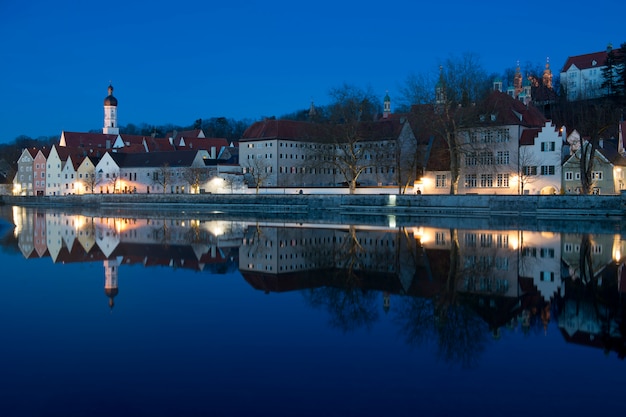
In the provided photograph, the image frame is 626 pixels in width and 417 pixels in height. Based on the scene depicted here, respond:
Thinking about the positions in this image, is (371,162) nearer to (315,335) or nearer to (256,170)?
(256,170)

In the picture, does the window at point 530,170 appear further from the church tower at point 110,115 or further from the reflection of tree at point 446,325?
the church tower at point 110,115

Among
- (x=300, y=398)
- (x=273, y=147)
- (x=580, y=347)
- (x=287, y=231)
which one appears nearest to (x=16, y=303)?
(x=300, y=398)

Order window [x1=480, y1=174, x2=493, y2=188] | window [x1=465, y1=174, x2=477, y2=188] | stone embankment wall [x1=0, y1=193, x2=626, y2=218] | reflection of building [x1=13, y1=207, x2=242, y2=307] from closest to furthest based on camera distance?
reflection of building [x1=13, y1=207, x2=242, y2=307]
stone embankment wall [x1=0, y1=193, x2=626, y2=218]
window [x1=480, y1=174, x2=493, y2=188]
window [x1=465, y1=174, x2=477, y2=188]

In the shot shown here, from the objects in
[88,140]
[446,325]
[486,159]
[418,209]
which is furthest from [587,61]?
[446,325]

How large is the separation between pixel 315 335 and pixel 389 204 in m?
44.1

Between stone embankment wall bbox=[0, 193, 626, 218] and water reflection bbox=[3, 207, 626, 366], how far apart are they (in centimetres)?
1351

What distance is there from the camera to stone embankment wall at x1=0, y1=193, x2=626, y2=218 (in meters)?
45.3

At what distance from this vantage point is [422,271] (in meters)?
19.2

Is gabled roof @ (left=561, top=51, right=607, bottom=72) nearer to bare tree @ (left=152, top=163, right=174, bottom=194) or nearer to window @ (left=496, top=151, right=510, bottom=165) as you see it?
window @ (left=496, top=151, right=510, bottom=165)

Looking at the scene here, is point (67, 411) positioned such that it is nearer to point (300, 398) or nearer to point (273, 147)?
point (300, 398)

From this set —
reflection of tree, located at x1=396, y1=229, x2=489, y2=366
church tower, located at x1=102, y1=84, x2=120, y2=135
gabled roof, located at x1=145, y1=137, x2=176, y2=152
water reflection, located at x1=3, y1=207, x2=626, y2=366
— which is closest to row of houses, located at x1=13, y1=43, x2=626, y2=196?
gabled roof, located at x1=145, y1=137, x2=176, y2=152

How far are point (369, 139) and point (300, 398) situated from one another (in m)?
63.0

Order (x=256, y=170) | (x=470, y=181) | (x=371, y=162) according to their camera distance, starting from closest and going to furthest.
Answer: (x=470, y=181)
(x=371, y=162)
(x=256, y=170)

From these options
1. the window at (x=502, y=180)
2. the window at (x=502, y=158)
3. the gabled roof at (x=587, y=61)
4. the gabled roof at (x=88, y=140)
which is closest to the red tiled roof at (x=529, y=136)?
the window at (x=502, y=158)
